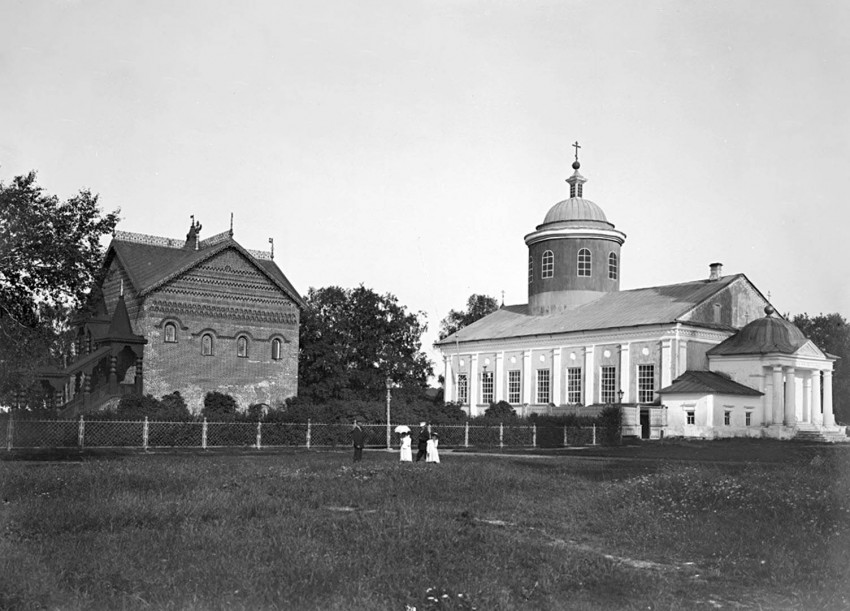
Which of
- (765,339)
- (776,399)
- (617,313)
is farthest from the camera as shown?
(617,313)

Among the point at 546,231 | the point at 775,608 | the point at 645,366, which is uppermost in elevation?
the point at 546,231

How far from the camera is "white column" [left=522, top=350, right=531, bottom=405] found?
6381cm

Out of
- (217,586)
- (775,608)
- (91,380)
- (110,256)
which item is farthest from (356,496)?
(110,256)

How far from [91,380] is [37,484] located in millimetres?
34319

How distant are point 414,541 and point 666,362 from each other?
44.5m

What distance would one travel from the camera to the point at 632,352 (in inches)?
2226

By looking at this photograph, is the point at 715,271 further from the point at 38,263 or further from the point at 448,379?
the point at 38,263

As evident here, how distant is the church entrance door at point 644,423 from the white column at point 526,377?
1135cm

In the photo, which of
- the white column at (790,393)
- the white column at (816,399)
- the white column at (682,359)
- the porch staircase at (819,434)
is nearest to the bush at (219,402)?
the white column at (682,359)

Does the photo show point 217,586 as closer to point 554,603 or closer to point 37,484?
point 554,603

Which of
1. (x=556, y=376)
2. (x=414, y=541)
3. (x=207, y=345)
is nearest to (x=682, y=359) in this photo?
(x=556, y=376)

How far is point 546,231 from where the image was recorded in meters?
66.6

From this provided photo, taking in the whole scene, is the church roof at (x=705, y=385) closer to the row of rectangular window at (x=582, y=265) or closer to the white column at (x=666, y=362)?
the white column at (x=666, y=362)

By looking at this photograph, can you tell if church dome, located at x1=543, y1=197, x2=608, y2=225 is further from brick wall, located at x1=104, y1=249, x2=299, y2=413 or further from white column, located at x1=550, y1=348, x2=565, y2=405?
brick wall, located at x1=104, y1=249, x2=299, y2=413
